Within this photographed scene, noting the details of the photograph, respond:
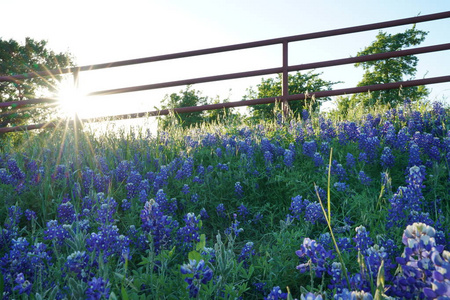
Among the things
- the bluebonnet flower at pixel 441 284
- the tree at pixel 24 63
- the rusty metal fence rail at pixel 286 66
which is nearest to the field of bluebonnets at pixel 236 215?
the bluebonnet flower at pixel 441 284

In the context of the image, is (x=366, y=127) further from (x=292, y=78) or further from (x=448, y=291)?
(x=292, y=78)

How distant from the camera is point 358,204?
257 cm

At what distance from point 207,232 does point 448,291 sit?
6.74 ft

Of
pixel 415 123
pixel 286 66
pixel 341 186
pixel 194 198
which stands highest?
pixel 286 66

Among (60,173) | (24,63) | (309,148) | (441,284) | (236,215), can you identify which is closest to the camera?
(441,284)

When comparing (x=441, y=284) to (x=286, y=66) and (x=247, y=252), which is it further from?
(x=286, y=66)

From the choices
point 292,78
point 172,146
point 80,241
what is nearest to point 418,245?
point 80,241

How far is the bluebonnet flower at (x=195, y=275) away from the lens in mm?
1444

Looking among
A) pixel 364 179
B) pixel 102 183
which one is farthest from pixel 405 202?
pixel 102 183

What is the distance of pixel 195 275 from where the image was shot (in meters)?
1.49

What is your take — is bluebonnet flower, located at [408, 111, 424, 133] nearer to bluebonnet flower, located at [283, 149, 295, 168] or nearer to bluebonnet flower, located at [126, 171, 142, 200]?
bluebonnet flower, located at [283, 149, 295, 168]

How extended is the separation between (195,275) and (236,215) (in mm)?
1223

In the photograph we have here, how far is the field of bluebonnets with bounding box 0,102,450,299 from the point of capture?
62.5 inches

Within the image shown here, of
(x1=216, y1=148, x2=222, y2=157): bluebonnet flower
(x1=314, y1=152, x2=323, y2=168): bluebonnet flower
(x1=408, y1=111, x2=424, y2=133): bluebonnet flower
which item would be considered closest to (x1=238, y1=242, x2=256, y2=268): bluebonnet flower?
(x1=314, y1=152, x2=323, y2=168): bluebonnet flower
